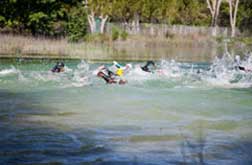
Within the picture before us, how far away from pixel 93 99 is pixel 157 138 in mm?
5578

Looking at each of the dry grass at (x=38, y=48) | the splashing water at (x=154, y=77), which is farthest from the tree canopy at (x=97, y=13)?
the splashing water at (x=154, y=77)

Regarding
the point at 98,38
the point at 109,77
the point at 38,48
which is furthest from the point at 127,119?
the point at 98,38

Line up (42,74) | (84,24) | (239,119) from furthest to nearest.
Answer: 1. (84,24)
2. (42,74)
3. (239,119)

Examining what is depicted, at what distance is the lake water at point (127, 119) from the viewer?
930 cm

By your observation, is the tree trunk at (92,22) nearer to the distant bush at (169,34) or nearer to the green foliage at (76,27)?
the distant bush at (169,34)

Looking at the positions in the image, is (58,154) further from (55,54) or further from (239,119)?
(55,54)

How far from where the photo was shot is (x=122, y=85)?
1919 cm

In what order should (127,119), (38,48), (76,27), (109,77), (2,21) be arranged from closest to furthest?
(127,119)
(109,77)
(38,48)
(2,21)
(76,27)

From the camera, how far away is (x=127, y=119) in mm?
12836

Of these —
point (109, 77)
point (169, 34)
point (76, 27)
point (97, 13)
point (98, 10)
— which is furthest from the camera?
point (97, 13)

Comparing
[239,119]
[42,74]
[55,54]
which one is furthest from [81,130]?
[55,54]

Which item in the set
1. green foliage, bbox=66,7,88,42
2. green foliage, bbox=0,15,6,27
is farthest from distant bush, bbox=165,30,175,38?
green foliage, bbox=0,15,6,27

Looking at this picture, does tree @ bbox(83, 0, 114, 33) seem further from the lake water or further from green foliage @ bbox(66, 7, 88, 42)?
the lake water

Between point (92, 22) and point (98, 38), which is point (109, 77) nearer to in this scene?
point (98, 38)
